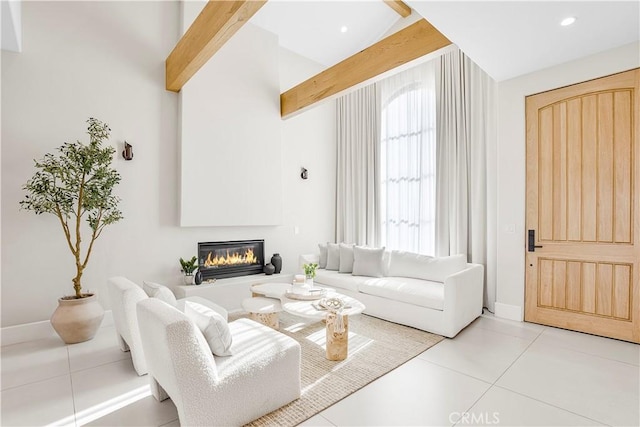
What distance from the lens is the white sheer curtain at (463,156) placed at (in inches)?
168

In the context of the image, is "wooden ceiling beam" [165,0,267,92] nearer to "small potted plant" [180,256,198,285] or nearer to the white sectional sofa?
"small potted plant" [180,256,198,285]

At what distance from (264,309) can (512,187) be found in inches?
130

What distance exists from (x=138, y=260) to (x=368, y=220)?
12.2 feet

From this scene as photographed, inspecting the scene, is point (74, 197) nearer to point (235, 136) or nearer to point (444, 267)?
point (235, 136)

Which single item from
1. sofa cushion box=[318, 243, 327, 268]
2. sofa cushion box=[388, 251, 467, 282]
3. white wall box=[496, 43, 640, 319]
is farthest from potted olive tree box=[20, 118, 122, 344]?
white wall box=[496, 43, 640, 319]

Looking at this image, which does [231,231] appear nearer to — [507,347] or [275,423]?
[275,423]

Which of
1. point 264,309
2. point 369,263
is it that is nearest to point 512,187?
point 369,263

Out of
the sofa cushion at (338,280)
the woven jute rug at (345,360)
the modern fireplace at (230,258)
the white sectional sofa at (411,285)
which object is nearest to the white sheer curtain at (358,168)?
the white sectional sofa at (411,285)

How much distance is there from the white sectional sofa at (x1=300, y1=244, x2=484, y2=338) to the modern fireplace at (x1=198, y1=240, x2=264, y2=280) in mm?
771

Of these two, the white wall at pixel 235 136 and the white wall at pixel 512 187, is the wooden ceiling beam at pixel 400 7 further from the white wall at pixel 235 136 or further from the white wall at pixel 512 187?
the white wall at pixel 512 187

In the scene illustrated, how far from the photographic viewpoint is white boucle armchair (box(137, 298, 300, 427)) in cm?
168

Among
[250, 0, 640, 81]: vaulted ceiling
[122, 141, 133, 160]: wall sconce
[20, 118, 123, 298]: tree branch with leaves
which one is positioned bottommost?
[20, 118, 123, 298]: tree branch with leaves

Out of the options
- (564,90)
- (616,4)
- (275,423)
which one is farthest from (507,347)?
(616,4)

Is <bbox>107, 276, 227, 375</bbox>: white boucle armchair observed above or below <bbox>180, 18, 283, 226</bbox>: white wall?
below
